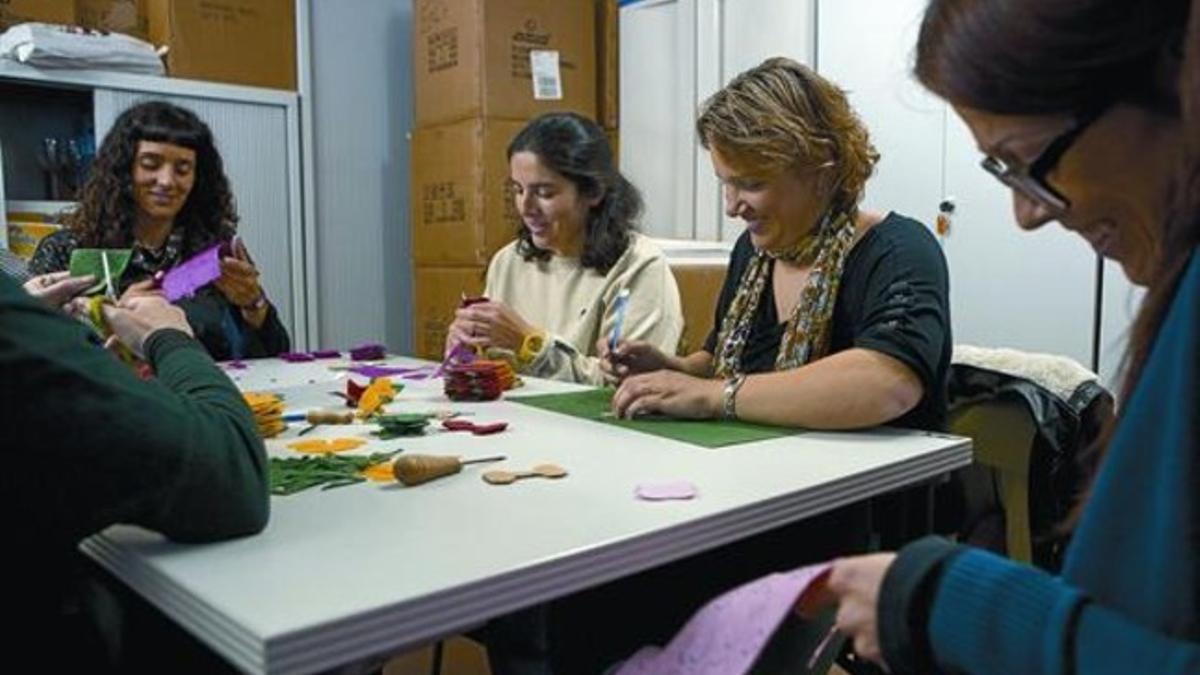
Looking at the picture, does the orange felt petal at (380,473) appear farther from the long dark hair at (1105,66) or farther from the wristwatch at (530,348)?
the wristwatch at (530,348)

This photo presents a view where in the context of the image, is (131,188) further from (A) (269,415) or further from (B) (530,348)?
(A) (269,415)

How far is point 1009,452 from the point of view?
1.46 m

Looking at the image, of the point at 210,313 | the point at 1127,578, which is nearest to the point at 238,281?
the point at 210,313

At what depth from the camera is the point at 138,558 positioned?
0.72 m

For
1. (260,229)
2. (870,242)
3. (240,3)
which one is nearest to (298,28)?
(240,3)

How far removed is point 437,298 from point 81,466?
2720 millimetres

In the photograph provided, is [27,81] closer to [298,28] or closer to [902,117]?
[298,28]

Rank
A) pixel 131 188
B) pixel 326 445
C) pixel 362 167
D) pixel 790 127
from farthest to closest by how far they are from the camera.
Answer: pixel 362 167
pixel 131 188
pixel 790 127
pixel 326 445

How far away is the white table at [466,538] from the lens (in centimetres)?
62

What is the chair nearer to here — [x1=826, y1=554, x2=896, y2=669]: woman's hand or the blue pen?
the blue pen

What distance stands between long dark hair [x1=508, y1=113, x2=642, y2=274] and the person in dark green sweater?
1372 mm

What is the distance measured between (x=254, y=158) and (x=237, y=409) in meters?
2.62

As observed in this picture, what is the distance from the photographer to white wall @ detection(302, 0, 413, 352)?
11.9 ft

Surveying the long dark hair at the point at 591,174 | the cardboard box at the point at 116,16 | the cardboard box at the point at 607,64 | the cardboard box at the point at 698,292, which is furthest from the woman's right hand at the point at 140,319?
the cardboard box at the point at 607,64
